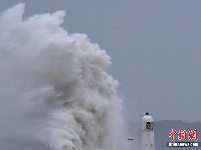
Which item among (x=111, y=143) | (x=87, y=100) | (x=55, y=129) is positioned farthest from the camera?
(x=111, y=143)

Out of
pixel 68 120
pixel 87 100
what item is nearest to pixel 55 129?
pixel 68 120

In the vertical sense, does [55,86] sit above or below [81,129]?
above

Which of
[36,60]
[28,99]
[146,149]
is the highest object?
[36,60]

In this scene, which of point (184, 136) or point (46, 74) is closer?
point (46, 74)

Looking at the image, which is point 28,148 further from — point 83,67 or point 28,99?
→ point 83,67

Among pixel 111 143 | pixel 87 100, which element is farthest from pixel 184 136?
pixel 87 100

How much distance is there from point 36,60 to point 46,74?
170cm

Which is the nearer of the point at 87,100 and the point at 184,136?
the point at 87,100

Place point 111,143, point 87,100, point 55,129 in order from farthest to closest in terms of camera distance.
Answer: point 111,143
point 87,100
point 55,129

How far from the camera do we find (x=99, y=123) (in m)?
60.3

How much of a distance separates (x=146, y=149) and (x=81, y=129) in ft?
20.4

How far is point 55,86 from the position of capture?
55.6 metres

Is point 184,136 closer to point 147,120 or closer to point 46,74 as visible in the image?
point 147,120

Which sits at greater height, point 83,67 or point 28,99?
point 83,67
